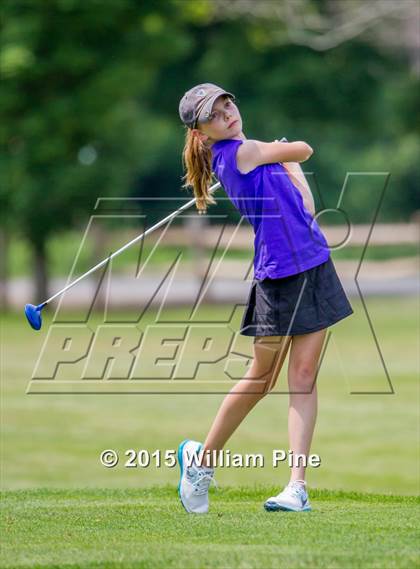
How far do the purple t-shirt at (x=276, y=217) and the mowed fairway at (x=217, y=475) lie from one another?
0.96m

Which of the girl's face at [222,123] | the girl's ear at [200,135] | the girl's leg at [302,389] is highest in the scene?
the girl's face at [222,123]

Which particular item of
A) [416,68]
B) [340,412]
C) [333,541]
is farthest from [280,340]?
[416,68]

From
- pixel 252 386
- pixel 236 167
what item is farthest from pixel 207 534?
pixel 236 167

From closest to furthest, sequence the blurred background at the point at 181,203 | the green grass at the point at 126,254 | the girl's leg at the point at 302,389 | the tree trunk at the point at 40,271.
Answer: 1. the girl's leg at the point at 302,389
2. the blurred background at the point at 181,203
3. the tree trunk at the point at 40,271
4. the green grass at the point at 126,254

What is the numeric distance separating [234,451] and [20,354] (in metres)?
6.33

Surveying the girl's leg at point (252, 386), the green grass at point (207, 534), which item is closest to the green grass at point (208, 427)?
the green grass at point (207, 534)

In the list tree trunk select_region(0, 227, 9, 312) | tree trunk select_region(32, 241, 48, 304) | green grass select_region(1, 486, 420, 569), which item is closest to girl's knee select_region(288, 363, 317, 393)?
green grass select_region(1, 486, 420, 569)

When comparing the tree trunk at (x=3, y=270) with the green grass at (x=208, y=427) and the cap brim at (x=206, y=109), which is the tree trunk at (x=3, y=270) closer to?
the green grass at (x=208, y=427)

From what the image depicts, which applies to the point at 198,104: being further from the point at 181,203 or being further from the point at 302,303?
the point at 181,203

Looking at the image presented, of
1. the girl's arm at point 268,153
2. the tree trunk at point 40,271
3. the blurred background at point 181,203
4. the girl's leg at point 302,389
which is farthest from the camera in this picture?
the tree trunk at point 40,271

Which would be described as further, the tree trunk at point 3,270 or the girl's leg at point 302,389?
the tree trunk at point 3,270

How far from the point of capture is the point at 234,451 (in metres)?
8.80

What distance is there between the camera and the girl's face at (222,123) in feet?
16.9

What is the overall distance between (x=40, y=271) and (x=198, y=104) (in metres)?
16.4
